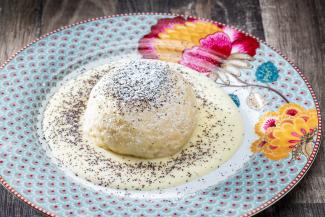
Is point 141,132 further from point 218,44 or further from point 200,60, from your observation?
point 218,44

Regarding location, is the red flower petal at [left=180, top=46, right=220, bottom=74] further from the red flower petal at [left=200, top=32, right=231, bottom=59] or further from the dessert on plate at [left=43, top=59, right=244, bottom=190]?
the dessert on plate at [left=43, top=59, right=244, bottom=190]

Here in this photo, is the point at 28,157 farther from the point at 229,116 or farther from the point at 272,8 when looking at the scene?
the point at 272,8

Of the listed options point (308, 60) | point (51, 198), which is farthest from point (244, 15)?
point (51, 198)

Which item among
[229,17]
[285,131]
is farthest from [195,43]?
[285,131]

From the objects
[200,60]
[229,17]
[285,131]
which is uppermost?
[229,17]

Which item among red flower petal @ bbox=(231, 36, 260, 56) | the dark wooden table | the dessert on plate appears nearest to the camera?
the dessert on plate

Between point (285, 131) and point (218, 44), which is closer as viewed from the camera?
point (285, 131)

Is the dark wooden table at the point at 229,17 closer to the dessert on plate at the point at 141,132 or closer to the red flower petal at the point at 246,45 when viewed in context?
the red flower petal at the point at 246,45

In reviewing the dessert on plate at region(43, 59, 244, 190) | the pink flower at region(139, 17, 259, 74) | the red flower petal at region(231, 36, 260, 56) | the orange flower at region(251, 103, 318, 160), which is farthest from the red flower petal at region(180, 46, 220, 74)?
the orange flower at region(251, 103, 318, 160)
